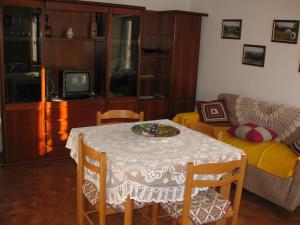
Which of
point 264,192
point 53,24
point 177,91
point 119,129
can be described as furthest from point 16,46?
point 264,192

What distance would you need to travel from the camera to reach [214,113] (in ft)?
14.1

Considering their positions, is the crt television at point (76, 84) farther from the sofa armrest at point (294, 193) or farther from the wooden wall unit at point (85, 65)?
the sofa armrest at point (294, 193)

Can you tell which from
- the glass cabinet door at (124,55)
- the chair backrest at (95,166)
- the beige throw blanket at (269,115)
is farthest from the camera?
the glass cabinet door at (124,55)

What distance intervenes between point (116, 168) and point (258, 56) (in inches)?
110

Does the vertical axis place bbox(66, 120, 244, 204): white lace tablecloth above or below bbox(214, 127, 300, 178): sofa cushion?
above

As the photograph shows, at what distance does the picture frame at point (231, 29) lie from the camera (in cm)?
450

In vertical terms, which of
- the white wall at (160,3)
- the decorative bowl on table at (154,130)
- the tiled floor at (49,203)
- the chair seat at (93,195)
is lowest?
the tiled floor at (49,203)

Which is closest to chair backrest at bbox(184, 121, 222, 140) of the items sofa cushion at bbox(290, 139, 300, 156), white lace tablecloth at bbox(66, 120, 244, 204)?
white lace tablecloth at bbox(66, 120, 244, 204)

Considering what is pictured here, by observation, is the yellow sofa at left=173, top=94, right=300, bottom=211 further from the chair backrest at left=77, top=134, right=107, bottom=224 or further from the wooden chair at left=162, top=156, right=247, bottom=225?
the chair backrest at left=77, top=134, right=107, bottom=224

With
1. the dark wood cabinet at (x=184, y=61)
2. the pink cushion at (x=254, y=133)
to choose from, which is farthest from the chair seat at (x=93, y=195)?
the dark wood cabinet at (x=184, y=61)

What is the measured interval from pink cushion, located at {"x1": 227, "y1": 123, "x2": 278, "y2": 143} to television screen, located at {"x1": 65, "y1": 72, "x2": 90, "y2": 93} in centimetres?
188

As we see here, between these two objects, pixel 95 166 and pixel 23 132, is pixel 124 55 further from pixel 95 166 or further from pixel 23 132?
pixel 95 166

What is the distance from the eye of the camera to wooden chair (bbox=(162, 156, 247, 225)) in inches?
80.9

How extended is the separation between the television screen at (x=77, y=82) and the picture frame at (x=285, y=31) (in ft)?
7.43
